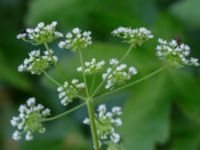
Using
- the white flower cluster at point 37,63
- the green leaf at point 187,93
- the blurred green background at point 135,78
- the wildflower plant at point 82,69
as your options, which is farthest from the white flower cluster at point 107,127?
the green leaf at point 187,93

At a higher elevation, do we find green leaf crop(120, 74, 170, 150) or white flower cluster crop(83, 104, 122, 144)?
green leaf crop(120, 74, 170, 150)

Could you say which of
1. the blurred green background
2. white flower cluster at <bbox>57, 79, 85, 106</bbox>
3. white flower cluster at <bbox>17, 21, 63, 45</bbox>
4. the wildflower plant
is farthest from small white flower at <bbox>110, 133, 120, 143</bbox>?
the blurred green background

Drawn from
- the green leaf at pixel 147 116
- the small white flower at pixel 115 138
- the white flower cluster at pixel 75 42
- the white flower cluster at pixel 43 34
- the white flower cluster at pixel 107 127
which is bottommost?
the small white flower at pixel 115 138

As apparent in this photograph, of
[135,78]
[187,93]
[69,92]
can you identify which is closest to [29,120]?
[69,92]

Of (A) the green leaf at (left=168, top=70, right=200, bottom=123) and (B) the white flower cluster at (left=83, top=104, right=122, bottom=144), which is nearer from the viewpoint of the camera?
(B) the white flower cluster at (left=83, top=104, right=122, bottom=144)

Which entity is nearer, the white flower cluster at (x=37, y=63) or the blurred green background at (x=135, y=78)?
the white flower cluster at (x=37, y=63)

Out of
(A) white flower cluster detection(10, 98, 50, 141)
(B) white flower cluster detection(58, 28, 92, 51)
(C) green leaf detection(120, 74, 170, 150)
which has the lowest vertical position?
(A) white flower cluster detection(10, 98, 50, 141)

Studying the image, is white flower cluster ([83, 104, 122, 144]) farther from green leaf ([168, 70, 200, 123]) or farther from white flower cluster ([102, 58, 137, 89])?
green leaf ([168, 70, 200, 123])

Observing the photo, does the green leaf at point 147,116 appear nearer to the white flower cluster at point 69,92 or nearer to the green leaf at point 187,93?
the green leaf at point 187,93
